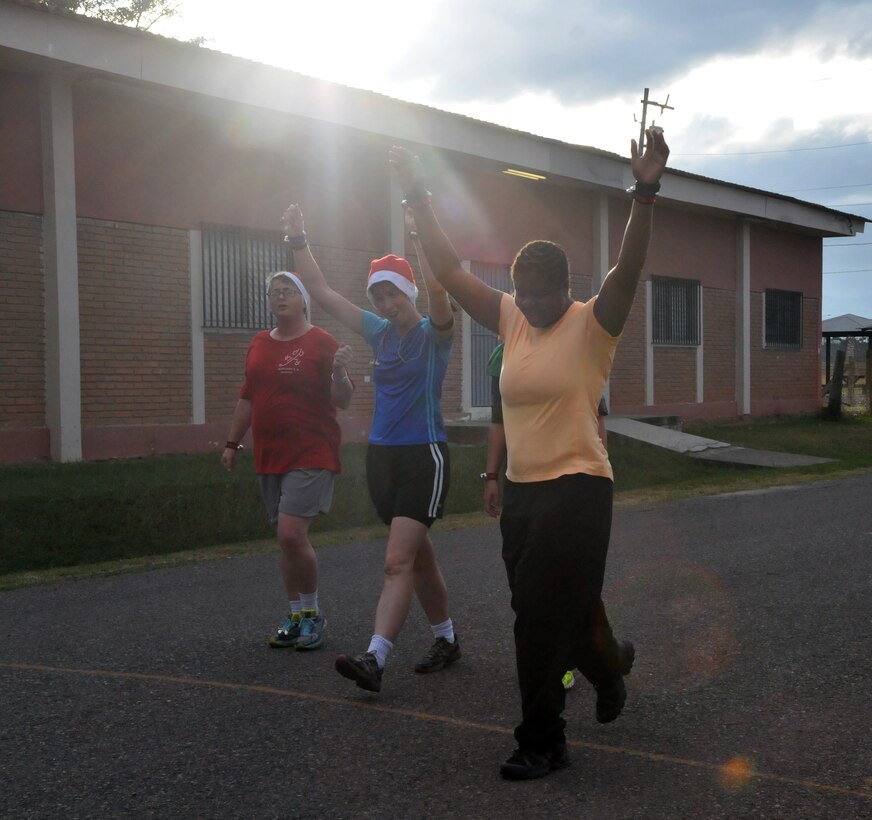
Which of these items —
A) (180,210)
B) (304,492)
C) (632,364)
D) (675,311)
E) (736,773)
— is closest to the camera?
(736,773)

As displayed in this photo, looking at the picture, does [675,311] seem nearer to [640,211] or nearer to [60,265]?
[60,265]

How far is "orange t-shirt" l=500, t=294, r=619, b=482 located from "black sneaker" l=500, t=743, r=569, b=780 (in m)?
0.89

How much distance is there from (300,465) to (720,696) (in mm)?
2252

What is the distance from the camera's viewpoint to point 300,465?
5812mm

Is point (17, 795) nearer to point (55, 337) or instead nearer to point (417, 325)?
point (417, 325)

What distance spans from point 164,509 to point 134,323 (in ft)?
13.9

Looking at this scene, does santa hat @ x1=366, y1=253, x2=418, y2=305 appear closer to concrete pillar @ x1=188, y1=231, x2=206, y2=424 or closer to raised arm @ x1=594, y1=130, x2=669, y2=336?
raised arm @ x1=594, y1=130, x2=669, y2=336

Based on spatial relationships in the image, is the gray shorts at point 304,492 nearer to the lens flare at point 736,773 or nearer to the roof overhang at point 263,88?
the lens flare at point 736,773

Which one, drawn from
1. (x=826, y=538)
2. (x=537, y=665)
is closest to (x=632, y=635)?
(x=537, y=665)

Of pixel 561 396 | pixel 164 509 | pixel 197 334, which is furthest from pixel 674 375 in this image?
pixel 561 396

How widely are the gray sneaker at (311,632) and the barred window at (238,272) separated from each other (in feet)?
31.3

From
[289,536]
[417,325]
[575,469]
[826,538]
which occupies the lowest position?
[826,538]

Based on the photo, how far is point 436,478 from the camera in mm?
5207

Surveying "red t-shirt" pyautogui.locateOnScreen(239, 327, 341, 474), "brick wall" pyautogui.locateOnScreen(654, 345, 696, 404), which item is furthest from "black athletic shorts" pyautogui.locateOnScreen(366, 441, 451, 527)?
"brick wall" pyautogui.locateOnScreen(654, 345, 696, 404)
